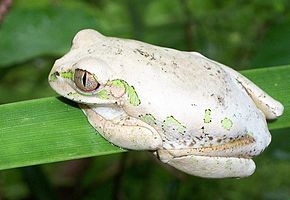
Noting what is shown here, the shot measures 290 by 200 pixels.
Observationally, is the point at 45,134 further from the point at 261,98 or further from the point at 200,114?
the point at 261,98

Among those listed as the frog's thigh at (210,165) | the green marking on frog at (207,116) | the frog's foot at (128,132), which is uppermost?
the green marking on frog at (207,116)

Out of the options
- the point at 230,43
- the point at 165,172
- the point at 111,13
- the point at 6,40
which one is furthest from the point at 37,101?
the point at 111,13

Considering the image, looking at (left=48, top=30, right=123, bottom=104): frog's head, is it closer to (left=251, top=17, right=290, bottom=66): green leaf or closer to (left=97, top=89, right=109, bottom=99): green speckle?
(left=97, top=89, right=109, bottom=99): green speckle

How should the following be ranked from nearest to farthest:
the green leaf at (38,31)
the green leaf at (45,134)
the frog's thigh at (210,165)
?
the green leaf at (45,134), the frog's thigh at (210,165), the green leaf at (38,31)

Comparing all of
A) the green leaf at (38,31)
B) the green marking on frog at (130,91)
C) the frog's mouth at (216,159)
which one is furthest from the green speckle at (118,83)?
the green leaf at (38,31)

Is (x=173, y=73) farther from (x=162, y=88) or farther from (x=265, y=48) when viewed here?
(x=265, y=48)

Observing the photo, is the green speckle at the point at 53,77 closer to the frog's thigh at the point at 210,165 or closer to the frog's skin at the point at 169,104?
the frog's skin at the point at 169,104

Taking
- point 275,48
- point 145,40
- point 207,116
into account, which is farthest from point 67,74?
point 145,40

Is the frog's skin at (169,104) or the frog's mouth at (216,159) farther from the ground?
the frog's skin at (169,104)
